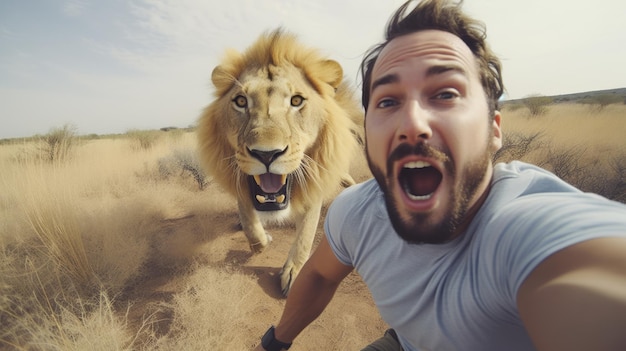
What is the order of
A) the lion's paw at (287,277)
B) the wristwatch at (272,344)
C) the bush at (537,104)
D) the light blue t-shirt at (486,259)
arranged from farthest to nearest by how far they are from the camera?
the bush at (537,104)
the lion's paw at (287,277)
the wristwatch at (272,344)
the light blue t-shirt at (486,259)

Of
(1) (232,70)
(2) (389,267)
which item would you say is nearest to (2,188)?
(1) (232,70)

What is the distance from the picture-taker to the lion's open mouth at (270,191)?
8.19ft

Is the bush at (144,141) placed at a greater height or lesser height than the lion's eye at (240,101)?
lesser

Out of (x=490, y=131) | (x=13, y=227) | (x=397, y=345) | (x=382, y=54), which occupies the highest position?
(x=382, y=54)

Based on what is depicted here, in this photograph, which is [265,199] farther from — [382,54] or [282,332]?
[382,54]

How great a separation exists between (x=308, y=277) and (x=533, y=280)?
3.98ft

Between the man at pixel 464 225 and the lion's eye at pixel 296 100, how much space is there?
129cm

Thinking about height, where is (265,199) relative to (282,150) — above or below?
below

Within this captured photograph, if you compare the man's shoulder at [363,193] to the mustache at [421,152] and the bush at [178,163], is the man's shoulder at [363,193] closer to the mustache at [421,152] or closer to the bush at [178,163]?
the mustache at [421,152]

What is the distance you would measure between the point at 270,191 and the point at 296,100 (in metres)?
0.84

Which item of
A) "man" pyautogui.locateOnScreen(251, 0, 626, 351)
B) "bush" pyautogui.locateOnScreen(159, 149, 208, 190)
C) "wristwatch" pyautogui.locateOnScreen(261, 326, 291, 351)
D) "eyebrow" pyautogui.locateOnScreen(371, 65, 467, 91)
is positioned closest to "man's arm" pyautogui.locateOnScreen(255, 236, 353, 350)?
"wristwatch" pyautogui.locateOnScreen(261, 326, 291, 351)

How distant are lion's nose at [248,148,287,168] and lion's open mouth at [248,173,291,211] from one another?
32 cm

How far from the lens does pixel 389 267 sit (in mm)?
1107

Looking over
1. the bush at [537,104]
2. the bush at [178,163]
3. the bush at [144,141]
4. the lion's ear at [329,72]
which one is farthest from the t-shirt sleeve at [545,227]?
the bush at [537,104]
